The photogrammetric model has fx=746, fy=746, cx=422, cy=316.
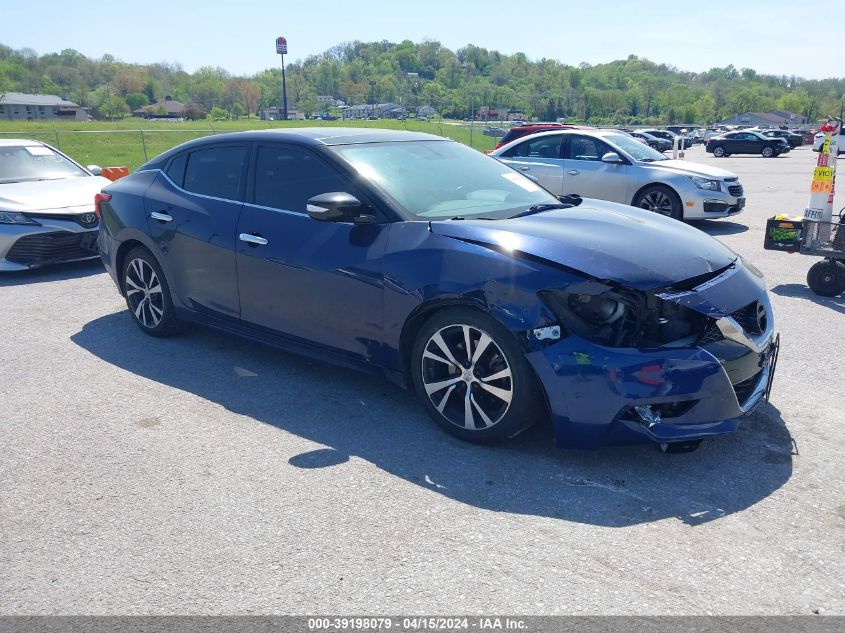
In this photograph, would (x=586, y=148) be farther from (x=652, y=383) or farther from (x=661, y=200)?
(x=652, y=383)

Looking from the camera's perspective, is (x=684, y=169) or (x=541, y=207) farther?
(x=684, y=169)

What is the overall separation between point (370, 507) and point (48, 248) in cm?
656

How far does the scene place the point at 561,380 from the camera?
3543 millimetres

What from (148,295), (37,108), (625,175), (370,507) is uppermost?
(37,108)

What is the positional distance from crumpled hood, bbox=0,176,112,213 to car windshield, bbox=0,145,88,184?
0.25 metres

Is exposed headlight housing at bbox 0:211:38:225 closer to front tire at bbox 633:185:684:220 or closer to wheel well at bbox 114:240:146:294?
wheel well at bbox 114:240:146:294

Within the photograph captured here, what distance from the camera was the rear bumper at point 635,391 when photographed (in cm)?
345

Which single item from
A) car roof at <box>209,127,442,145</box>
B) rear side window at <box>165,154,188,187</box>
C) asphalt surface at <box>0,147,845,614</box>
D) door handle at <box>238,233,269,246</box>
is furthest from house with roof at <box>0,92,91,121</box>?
asphalt surface at <box>0,147,845,614</box>

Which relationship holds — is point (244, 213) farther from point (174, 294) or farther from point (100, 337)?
point (100, 337)

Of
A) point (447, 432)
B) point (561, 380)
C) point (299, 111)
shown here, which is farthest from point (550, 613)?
point (299, 111)

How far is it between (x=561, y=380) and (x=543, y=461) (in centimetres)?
51

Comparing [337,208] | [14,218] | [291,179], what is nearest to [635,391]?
[337,208]

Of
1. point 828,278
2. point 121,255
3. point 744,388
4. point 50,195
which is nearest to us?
point 744,388

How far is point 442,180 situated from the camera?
480 centimetres
